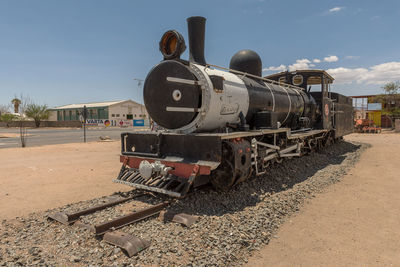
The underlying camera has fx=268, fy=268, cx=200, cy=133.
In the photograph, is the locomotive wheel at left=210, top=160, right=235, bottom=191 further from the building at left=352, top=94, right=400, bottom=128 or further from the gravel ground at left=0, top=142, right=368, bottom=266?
the building at left=352, top=94, right=400, bottom=128

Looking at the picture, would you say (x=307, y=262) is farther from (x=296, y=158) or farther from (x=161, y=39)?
(x=296, y=158)

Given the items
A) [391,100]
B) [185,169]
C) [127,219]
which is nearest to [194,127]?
[185,169]

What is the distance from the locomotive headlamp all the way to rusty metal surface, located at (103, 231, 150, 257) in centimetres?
327

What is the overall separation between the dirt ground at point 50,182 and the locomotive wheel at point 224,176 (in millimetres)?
2244

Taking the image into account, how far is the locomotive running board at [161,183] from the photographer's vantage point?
4.48 meters

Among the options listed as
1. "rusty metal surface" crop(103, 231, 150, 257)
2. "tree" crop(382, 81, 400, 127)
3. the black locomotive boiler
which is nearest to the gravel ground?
"rusty metal surface" crop(103, 231, 150, 257)

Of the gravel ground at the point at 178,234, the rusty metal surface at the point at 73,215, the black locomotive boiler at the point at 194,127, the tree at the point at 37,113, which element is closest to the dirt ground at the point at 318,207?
the gravel ground at the point at 178,234

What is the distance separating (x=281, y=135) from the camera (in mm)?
7195

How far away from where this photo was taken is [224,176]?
5066mm

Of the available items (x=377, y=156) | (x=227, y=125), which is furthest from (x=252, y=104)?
(x=377, y=156)

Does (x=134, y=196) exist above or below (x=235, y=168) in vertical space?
below

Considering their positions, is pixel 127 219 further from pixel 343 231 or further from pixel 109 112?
A: pixel 109 112

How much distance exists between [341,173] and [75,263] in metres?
7.40

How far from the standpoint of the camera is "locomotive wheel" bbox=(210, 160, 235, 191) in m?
4.93
